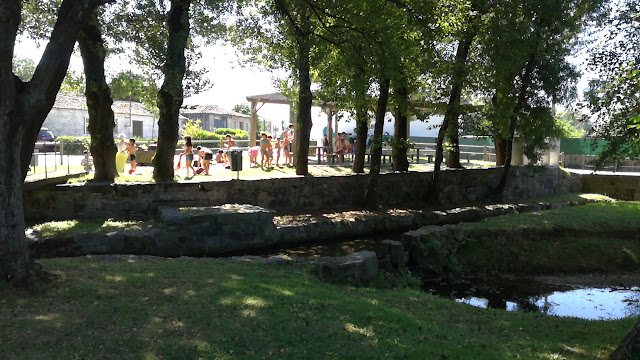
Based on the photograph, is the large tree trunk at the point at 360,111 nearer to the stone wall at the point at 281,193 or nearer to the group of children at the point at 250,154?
the stone wall at the point at 281,193

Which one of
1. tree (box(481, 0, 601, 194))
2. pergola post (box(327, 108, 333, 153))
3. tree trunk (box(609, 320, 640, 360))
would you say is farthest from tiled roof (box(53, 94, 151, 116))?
tree trunk (box(609, 320, 640, 360))

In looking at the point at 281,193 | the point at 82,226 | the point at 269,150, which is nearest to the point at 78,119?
the point at 269,150

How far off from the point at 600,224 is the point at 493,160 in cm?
1453

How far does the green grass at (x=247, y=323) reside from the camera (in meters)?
4.47

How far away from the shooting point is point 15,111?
227 inches

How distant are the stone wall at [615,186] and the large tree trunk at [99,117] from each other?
66.4 ft

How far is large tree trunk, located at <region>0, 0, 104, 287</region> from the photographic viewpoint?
18.5 ft

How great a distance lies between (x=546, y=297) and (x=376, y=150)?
661cm

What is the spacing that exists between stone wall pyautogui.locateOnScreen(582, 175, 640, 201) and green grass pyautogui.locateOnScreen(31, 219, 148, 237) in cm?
2015

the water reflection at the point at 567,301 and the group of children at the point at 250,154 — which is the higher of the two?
the group of children at the point at 250,154

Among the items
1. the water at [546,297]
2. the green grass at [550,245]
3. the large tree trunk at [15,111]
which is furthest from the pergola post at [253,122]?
the large tree trunk at [15,111]

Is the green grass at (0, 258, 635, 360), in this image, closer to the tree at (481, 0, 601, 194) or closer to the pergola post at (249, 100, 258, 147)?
the tree at (481, 0, 601, 194)

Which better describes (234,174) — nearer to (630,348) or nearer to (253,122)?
(253,122)

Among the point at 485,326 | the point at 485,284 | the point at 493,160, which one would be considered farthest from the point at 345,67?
the point at 493,160
